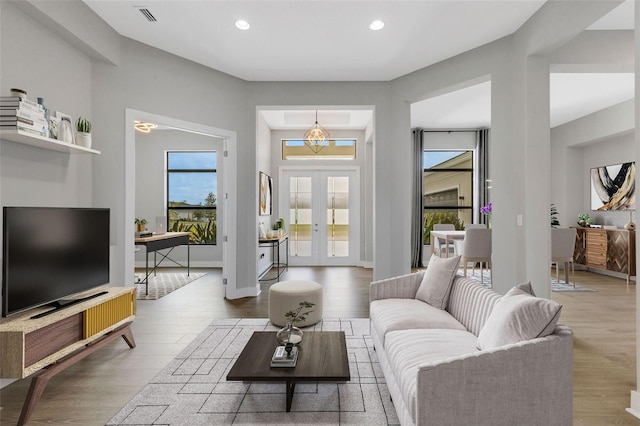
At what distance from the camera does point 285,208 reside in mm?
7539

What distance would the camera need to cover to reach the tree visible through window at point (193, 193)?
7473 mm

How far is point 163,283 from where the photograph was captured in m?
5.70

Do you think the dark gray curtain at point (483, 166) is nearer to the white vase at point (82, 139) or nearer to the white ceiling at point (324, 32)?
the white ceiling at point (324, 32)

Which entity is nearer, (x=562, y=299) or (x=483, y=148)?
(x=562, y=299)

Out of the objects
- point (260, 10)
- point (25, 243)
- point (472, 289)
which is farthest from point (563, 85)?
point (25, 243)

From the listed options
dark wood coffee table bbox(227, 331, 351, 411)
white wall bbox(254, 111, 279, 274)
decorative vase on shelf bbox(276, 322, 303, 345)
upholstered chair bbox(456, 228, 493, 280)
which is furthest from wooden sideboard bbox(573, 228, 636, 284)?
white wall bbox(254, 111, 279, 274)

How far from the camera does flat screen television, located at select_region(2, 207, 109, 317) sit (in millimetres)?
2115

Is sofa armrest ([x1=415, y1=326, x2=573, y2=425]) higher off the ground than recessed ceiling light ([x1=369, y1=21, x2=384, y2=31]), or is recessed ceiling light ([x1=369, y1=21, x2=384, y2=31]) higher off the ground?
recessed ceiling light ([x1=369, y1=21, x2=384, y2=31])

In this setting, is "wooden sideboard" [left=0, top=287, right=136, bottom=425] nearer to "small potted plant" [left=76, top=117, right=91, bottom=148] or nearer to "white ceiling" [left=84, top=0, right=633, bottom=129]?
"small potted plant" [left=76, top=117, right=91, bottom=148]

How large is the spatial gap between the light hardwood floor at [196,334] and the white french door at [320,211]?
2061 millimetres

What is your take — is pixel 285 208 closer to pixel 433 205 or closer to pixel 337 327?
pixel 433 205

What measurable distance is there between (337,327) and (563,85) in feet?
16.4

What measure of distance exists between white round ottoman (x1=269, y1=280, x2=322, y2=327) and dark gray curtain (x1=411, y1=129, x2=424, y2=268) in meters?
4.45

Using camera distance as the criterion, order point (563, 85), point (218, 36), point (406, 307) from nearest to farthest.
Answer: point (406, 307) → point (218, 36) → point (563, 85)
